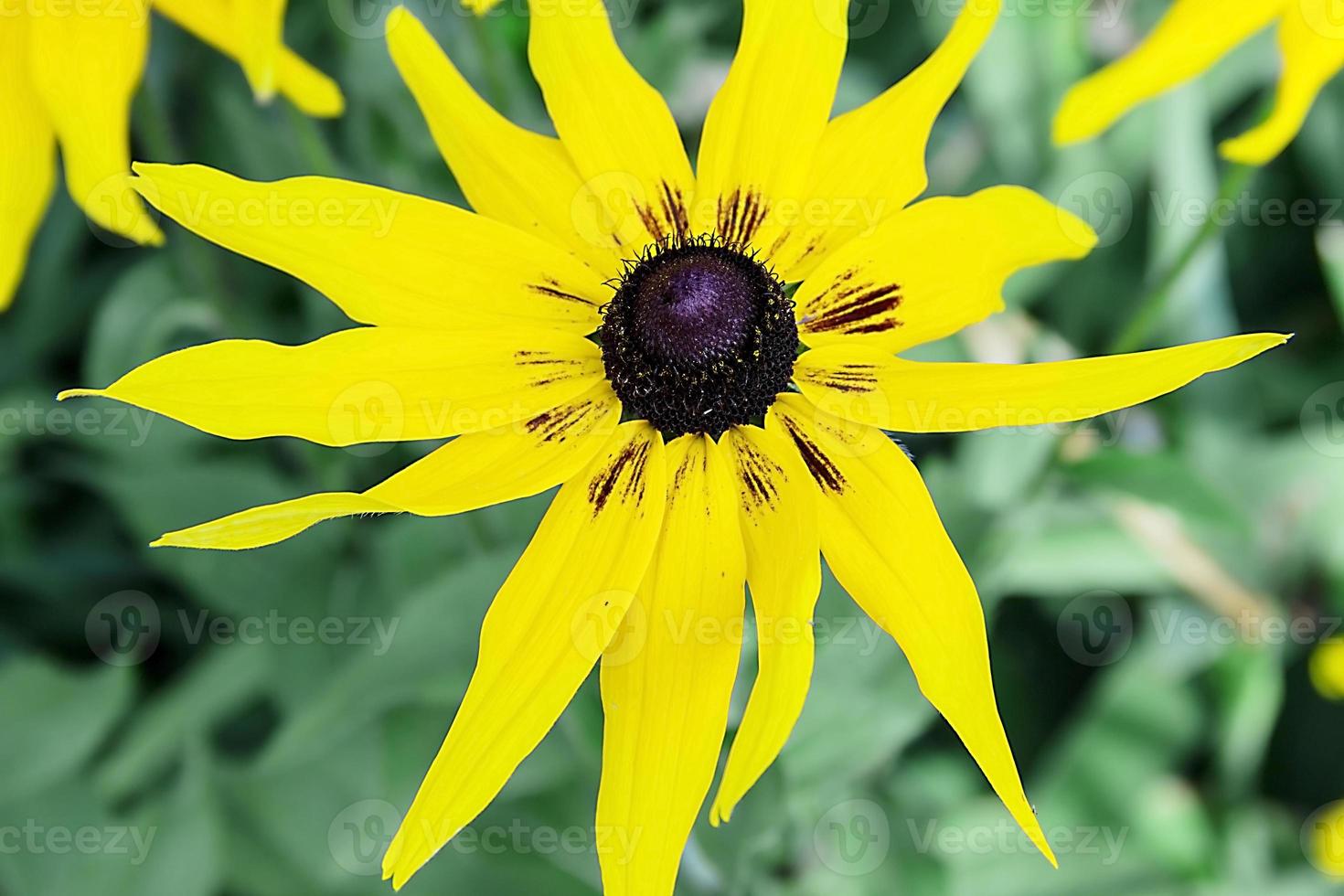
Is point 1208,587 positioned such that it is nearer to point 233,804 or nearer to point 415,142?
point 415,142

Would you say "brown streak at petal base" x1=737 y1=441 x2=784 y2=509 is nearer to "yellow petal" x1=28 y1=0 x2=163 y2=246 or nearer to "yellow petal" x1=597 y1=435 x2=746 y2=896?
"yellow petal" x1=597 y1=435 x2=746 y2=896

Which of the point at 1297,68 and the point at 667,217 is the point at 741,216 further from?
the point at 1297,68

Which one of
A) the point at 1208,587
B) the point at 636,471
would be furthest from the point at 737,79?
the point at 1208,587

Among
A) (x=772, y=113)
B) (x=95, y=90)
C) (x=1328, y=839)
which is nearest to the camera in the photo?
(x=772, y=113)

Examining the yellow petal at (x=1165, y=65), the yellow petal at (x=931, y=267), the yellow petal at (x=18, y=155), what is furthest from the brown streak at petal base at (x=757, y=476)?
the yellow petal at (x=18, y=155)

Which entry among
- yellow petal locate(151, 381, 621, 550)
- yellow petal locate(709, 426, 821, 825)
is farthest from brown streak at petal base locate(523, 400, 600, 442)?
yellow petal locate(709, 426, 821, 825)

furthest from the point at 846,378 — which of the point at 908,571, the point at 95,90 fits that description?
the point at 95,90
